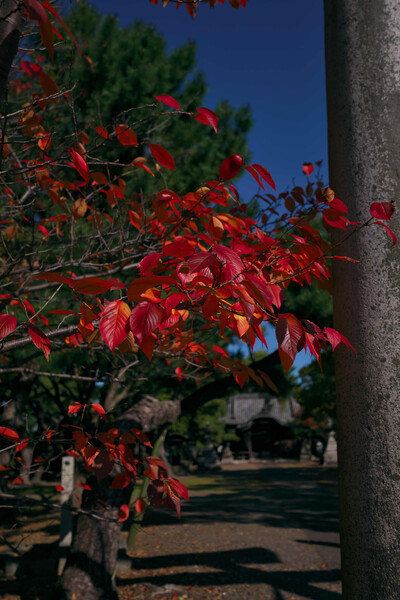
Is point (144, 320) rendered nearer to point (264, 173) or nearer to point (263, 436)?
point (264, 173)

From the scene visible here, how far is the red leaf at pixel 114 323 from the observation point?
49.0 inches

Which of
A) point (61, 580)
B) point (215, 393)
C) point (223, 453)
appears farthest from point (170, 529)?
point (223, 453)

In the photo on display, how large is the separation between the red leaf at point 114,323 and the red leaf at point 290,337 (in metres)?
0.48

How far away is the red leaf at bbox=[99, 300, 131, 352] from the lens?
4.08 feet

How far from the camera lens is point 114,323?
1268mm

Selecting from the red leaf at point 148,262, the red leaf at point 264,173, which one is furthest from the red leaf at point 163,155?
the red leaf at point 148,262

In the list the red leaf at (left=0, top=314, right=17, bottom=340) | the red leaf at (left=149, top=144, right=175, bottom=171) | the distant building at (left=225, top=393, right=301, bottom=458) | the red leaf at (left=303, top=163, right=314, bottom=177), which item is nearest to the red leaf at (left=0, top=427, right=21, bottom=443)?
the red leaf at (left=0, top=314, right=17, bottom=340)

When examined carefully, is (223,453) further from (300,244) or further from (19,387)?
(300,244)

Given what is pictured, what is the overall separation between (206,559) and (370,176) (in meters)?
6.40

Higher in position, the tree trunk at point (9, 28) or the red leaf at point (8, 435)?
the tree trunk at point (9, 28)

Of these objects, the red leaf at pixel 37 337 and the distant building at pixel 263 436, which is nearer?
the red leaf at pixel 37 337

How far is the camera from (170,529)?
8.59 meters

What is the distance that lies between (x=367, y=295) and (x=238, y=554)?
20.8 ft

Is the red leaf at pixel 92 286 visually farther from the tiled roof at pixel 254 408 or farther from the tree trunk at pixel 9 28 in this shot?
the tiled roof at pixel 254 408
